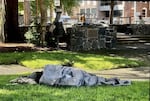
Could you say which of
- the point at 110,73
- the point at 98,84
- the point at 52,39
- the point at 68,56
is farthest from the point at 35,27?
the point at 98,84

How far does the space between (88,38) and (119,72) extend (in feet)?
25.7

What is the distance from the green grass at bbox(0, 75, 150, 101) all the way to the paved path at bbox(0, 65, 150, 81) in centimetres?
232

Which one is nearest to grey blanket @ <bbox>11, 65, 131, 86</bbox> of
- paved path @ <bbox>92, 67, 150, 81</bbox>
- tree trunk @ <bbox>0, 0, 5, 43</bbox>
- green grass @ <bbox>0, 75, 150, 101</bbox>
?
green grass @ <bbox>0, 75, 150, 101</bbox>

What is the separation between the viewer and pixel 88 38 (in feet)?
70.0

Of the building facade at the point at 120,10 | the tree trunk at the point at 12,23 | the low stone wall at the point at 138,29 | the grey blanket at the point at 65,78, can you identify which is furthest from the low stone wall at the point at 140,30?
the grey blanket at the point at 65,78

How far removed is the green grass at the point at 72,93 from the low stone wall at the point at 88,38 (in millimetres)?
11057

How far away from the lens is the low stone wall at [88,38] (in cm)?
2117

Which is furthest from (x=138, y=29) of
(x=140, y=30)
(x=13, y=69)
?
→ (x=13, y=69)

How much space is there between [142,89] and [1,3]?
13.6m

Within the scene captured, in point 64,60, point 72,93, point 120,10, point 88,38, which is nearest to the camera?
point 72,93

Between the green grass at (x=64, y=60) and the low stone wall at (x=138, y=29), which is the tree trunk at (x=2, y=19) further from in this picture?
the low stone wall at (x=138, y=29)

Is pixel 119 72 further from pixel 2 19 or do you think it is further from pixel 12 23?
pixel 12 23

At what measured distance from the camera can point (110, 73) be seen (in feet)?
44.2

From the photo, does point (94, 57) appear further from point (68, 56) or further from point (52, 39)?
point (52, 39)
